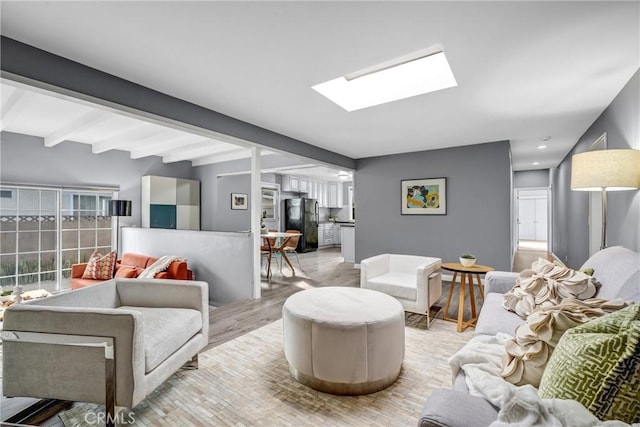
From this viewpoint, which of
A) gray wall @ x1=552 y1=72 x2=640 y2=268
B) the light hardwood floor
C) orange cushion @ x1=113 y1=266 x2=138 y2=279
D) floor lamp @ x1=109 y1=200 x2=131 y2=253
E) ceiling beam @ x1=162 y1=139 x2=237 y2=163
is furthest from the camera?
ceiling beam @ x1=162 y1=139 x2=237 y2=163

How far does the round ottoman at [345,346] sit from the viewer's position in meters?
1.82

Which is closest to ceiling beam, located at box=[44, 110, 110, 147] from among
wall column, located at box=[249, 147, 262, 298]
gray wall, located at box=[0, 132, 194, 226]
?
gray wall, located at box=[0, 132, 194, 226]

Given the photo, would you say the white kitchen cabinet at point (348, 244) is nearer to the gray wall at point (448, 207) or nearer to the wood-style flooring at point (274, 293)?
the wood-style flooring at point (274, 293)

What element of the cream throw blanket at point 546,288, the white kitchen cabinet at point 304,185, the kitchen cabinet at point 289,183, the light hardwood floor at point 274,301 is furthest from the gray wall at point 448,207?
the white kitchen cabinet at point 304,185

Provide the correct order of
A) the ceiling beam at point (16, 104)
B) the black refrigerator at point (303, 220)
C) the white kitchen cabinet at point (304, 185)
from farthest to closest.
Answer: the white kitchen cabinet at point (304, 185) < the black refrigerator at point (303, 220) < the ceiling beam at point (16, 104)

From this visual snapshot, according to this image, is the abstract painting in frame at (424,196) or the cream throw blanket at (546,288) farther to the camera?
the abstract painting in frame at (424,196)

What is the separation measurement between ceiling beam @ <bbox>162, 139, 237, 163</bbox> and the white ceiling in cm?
196

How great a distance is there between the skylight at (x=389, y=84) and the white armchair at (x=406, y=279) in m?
1.78

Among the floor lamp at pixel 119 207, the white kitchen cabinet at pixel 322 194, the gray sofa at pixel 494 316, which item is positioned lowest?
the gray sofa at pixel 494 316

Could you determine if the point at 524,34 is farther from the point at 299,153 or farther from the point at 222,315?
the point at 222,315

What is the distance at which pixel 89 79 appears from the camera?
2275mm

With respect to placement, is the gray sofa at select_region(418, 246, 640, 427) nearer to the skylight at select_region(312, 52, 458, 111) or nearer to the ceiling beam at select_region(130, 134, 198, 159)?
the skylight at select_region(312, 52, 458, 111)

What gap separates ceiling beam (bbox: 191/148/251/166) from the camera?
5.92 meters

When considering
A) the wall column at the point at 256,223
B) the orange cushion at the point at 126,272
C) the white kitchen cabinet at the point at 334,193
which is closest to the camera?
the wall column at the point at 256,223
